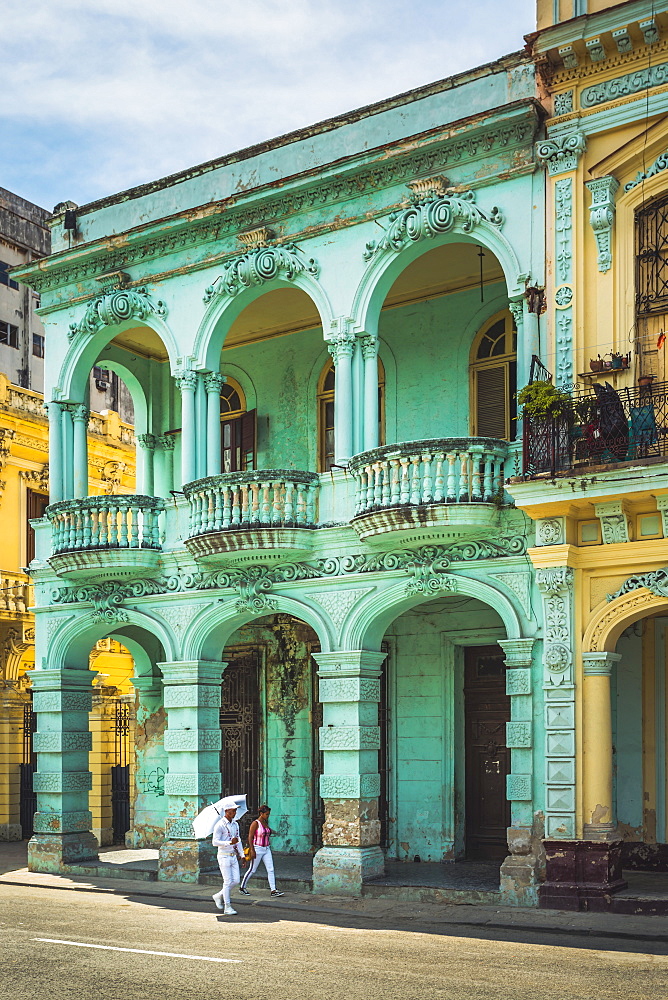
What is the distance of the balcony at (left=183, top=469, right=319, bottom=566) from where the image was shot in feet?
49.5

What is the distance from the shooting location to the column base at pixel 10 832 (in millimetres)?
23078

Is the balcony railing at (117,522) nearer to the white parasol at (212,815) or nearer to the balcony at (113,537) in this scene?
the balcony at (113,537)

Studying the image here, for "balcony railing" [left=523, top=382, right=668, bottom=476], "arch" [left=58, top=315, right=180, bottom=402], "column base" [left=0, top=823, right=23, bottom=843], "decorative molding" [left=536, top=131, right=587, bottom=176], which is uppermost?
"decorative molding" [left=536, top=131, right=587, bottom=176]

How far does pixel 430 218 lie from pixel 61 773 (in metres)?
9.25

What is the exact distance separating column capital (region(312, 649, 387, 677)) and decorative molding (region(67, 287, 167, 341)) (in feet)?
18.6

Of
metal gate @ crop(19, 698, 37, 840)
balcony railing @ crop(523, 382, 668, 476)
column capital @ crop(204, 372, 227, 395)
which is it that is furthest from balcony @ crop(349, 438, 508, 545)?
metal gate @ crop(19, 698, 37, 840)

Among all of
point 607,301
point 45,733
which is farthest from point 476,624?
point 45,733

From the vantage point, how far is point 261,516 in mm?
15156

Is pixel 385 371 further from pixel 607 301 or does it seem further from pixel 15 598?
pixel 15 598

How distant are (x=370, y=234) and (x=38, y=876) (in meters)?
9.87

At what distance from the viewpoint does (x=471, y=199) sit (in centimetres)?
1445

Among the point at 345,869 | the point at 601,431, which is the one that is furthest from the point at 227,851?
the point at 601,431

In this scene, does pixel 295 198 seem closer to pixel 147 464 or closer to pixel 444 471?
pixel 444 471

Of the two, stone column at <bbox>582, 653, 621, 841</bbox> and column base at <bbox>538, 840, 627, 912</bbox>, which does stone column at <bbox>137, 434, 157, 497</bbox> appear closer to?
stone column at <bbox>582, 653, 621, 841</bbox>
